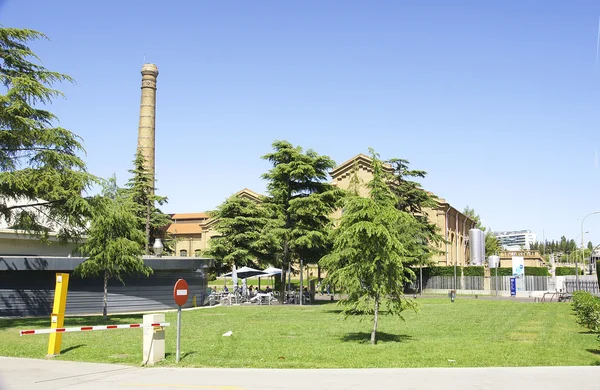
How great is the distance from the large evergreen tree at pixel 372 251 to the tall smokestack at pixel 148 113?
2125 inches

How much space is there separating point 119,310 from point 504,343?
20449 millimetres

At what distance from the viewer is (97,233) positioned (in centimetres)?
2586

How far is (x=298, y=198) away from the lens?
123 feet

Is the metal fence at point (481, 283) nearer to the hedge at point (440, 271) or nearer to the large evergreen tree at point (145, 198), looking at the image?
the hedge at point (440, 271)

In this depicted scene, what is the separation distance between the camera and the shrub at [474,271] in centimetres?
5866

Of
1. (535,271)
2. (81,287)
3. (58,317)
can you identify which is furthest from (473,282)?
(58,317)

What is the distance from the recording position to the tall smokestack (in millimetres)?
68062

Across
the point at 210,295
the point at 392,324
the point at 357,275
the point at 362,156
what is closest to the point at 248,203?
the point at 210,295

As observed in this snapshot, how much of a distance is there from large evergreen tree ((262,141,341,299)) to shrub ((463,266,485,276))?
2501 centimetres

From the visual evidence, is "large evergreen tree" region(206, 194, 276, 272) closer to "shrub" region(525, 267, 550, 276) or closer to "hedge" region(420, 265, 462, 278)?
"hedge" region(420, 265, 462, 278)

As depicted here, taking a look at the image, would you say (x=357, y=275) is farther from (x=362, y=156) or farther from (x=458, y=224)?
(x=458, y=224)

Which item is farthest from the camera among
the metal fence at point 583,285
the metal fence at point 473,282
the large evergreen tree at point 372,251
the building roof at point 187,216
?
the building roof at point 187,216

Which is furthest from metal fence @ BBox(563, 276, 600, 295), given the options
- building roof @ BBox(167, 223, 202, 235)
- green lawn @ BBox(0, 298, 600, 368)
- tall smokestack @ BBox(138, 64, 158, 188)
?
building roof @ BBox(167, 223, 202, 235)

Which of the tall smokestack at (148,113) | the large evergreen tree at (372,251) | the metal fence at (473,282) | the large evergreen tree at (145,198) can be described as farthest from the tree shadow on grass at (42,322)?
the tall smokestack at (148,113)
